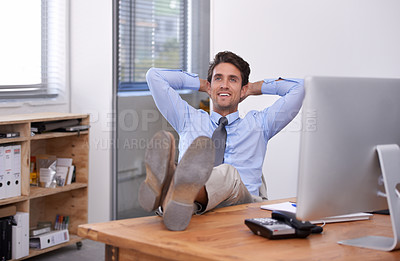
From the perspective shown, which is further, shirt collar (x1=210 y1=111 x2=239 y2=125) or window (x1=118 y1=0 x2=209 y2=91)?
window (x1=118 y1=0 x2=209 y2=91)

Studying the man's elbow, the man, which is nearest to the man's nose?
the man

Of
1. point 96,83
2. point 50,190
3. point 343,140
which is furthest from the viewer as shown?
point 96,83

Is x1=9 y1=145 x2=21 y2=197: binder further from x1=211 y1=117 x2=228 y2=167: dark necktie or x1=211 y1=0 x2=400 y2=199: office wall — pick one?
x1=211 y1=0 x2=400 y2=199: office wall

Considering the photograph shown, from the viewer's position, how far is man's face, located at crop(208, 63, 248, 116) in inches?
113

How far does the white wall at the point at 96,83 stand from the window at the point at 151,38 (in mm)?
120

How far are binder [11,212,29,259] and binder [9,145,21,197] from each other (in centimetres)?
15

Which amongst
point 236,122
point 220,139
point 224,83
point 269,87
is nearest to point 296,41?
point 269,87

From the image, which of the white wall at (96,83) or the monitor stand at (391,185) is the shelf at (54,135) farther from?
the monitor stand at (391,185)

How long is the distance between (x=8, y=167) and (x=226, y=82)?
1.50 meters

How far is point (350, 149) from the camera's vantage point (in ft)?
4.33

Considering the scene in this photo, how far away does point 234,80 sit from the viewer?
292 centimetres

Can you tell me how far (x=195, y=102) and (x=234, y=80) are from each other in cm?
84

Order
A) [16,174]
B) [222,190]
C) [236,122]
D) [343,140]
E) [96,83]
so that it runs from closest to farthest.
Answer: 1. [343,140]
2. [222,190]
3. [236,122]
4. [16,174]
5. [96,83]

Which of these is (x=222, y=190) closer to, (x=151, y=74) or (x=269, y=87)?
(x=151, y=74)
